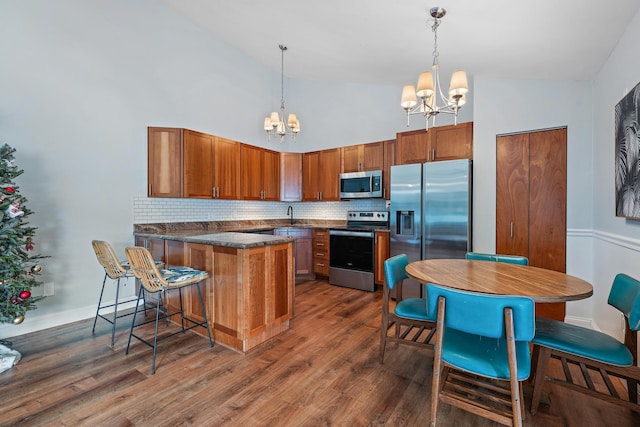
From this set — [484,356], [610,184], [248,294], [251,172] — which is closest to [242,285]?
[248,294]

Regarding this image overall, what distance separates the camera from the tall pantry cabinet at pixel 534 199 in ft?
9.94

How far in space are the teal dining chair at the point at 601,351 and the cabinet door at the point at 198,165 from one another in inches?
153

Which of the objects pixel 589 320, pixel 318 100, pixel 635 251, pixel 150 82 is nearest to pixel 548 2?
pixel 635 251

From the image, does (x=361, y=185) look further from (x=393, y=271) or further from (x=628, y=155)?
(x=628, y=155)

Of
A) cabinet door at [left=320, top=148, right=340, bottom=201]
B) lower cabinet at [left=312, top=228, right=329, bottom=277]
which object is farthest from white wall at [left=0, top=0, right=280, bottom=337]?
lower cabinet at [left=312, top=228, right=329, bottom=277]

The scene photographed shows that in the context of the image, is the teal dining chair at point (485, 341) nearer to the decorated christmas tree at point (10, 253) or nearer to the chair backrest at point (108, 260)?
the chair backrest at point (108, 260)

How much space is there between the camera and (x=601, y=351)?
148 centimetres

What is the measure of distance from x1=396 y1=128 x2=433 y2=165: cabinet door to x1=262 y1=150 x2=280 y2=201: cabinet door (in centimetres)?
228

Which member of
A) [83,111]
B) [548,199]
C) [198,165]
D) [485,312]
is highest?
[83,111]

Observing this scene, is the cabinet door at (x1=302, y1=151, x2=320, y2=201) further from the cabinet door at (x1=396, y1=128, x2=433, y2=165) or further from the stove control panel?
the cabinet door at (x1=396, y1=128, x2=433, y2=165)

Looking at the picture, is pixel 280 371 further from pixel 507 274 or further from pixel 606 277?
pixel 606 277

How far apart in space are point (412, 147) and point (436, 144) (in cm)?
33

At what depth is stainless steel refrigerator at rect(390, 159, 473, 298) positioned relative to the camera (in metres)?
3.41

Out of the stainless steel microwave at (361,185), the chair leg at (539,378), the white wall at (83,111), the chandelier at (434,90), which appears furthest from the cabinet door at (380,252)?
the white wall at (83,111)
